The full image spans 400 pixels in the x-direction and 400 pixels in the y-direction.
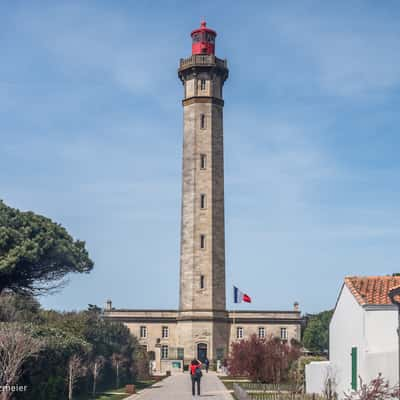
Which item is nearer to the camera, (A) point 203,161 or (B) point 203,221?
(B) point 203,221

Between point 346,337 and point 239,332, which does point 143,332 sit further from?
point 346,337

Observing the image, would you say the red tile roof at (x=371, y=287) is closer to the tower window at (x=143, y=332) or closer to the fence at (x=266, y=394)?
the fence at (x=266, y=394)

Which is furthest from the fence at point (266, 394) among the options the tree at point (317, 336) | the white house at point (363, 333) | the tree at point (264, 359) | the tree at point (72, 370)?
the tree at point (317, 336)

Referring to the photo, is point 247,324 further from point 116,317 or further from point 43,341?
point 43,341

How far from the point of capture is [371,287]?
27672 millimetres

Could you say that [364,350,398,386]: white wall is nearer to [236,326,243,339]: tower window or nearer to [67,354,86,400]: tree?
[67,354,86,400]: tree

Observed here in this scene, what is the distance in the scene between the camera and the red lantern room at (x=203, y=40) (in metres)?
72.9

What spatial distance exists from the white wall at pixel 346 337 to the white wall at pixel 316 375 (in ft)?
3.06

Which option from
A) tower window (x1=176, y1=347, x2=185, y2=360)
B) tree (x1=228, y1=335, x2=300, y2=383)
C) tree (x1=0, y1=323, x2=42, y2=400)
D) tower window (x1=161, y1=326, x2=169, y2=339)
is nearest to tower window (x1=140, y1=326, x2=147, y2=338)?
tower window (x1=161, y1=326, x2=169, y2=339)

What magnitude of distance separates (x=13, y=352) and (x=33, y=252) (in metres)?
14.8

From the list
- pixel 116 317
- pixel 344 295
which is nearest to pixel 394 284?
pixel 344 295

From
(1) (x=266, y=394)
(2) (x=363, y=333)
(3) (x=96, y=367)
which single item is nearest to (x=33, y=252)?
(3) (x=96, y=367)

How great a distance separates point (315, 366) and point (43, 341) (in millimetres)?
13064

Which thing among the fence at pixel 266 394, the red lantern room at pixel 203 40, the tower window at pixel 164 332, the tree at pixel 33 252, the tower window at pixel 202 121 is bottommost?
the fence at pixel 266 394
